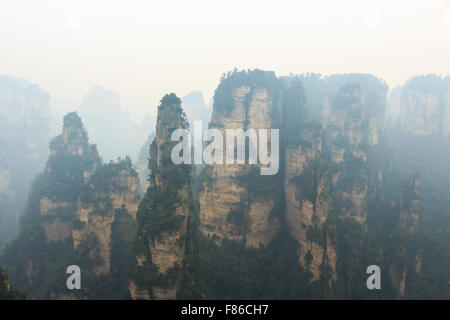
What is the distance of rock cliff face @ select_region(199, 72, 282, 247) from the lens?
104ft

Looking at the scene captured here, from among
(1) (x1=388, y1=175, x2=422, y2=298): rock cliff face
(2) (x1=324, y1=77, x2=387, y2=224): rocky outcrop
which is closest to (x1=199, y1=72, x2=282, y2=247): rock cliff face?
(2) (x1=324, y1=77, x2=387, y2=224): rocky outcrop

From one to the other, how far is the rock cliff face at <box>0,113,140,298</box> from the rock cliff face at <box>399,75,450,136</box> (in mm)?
57118

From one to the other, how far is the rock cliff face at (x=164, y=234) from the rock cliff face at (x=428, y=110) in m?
55.9

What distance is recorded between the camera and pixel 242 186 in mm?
31844

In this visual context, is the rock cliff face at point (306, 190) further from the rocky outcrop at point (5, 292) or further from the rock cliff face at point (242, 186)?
the rocky outcrop at point (5, 292)

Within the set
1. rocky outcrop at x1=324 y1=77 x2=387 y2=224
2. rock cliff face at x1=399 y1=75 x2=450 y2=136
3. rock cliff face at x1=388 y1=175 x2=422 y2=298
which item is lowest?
rock cliff face at x1=388 y1=175 x2=422 y2=298

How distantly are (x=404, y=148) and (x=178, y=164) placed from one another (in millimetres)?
50471

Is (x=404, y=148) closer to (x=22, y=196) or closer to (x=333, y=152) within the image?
(x=333, y=152)

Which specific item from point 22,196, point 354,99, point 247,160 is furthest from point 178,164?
point 22,196

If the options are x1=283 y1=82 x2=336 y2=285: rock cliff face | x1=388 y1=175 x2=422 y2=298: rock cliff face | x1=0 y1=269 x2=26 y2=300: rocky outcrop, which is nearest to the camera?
x1=0 y1=269 x2=26 y2=300: rocky outcrop

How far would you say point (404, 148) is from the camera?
54062mm

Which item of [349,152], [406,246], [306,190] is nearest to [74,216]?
[306,190]

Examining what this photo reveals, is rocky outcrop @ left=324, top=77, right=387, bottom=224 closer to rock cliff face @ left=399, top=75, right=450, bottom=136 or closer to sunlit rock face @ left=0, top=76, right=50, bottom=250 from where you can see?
rock cliff face @ left=399, top=75, right=450, bottom=136

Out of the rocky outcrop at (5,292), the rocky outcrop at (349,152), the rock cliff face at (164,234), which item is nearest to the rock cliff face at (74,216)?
the rock cliff face at (164,234)
